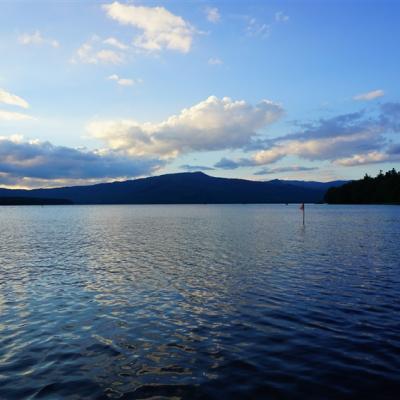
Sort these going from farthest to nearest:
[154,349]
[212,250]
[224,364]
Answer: [212,250], [154,349], [224,364]

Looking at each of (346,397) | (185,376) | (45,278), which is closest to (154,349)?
(185,376)

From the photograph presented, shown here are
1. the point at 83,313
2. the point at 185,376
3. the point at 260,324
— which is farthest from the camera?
the point at 83,313

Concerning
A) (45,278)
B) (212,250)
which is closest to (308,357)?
(45,278)

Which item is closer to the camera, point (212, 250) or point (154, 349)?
point (154, 349)

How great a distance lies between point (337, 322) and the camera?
20.3 metres

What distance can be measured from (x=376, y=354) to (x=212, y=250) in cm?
3827

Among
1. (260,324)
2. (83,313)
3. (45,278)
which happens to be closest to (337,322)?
(260,324)

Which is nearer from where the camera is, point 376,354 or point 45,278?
point 376,354

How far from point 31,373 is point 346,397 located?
481 inches

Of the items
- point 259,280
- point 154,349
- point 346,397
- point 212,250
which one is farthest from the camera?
point 212,250

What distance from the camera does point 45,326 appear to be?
2031 cm

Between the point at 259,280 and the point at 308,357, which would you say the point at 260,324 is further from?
the point at 259,280

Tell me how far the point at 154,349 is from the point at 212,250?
36.8 m

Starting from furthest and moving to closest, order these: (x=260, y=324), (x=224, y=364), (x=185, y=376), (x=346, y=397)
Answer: (x=260, y=324), (x=224, y=364), (x=185, y=376), (x=346, y=397)
